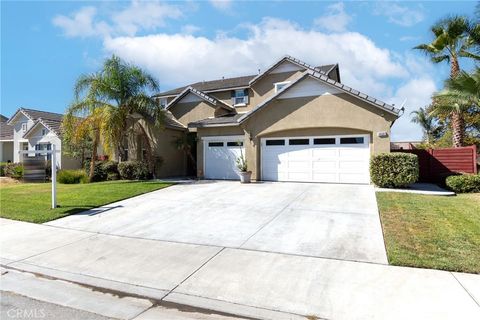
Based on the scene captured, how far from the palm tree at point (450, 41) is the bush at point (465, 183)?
7040 millimetres

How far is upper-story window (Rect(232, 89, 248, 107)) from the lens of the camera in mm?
23109

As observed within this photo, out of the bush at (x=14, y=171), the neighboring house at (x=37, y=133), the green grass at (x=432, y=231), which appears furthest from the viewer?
the neighboring house at (x=37, y=133)

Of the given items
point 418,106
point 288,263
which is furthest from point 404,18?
point 418,106

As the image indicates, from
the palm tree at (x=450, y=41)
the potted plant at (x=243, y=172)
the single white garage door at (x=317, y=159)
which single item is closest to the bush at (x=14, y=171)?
the potted plant at (x=243, y=172)

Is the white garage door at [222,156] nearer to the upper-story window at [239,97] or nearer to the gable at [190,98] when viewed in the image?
the gable at [190,98]

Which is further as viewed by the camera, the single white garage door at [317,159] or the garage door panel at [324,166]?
the garage door panel at [324,166]

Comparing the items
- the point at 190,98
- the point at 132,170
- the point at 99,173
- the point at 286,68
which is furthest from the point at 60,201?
the point at 286,68

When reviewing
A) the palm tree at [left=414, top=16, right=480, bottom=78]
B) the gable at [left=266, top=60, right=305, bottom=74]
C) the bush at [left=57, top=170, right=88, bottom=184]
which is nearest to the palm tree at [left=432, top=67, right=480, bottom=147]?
the palm tree at [left=414, top=16, right=480, bottom=78]

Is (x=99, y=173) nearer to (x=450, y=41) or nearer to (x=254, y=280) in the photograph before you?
(x=254, y=280)

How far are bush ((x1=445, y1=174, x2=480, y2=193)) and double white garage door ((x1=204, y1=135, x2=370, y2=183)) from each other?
3.44m

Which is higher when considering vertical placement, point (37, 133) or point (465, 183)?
point (37, 133)

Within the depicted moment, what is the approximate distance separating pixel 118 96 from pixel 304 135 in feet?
34.9

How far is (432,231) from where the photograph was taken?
691 cm

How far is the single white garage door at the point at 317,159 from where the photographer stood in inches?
579
